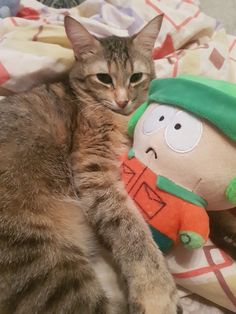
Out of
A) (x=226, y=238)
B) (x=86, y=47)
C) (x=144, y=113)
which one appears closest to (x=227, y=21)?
(x=86, y=47)

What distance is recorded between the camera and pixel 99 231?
1.08 m

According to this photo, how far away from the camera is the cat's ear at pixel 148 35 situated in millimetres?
1332

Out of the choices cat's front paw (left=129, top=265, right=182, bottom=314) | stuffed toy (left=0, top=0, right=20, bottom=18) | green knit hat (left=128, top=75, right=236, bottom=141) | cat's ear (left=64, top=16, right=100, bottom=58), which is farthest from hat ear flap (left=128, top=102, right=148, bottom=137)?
stuffed toy (left=0, top=0, right=20, bottom=18)

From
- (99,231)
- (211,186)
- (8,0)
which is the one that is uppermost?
(211,186)

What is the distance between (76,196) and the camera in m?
1.15

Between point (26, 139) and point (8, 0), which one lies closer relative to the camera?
point (26, 139)

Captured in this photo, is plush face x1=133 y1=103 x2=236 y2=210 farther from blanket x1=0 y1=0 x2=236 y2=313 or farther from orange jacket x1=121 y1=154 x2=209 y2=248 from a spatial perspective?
blanket x1=0 y1=0 x2=236 y2=313

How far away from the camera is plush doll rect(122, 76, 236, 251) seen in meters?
0.94

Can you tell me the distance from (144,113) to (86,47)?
0.36 metres

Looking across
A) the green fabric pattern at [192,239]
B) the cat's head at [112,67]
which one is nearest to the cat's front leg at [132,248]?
the green fabric pattern at [192,239]

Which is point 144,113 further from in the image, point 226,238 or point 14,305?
point 14,305

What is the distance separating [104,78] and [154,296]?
70 centimetres

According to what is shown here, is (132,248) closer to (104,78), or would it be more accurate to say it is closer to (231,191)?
(231,191)

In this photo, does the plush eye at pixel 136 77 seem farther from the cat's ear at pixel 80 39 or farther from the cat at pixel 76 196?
the cat's ear at pixel 80 39
